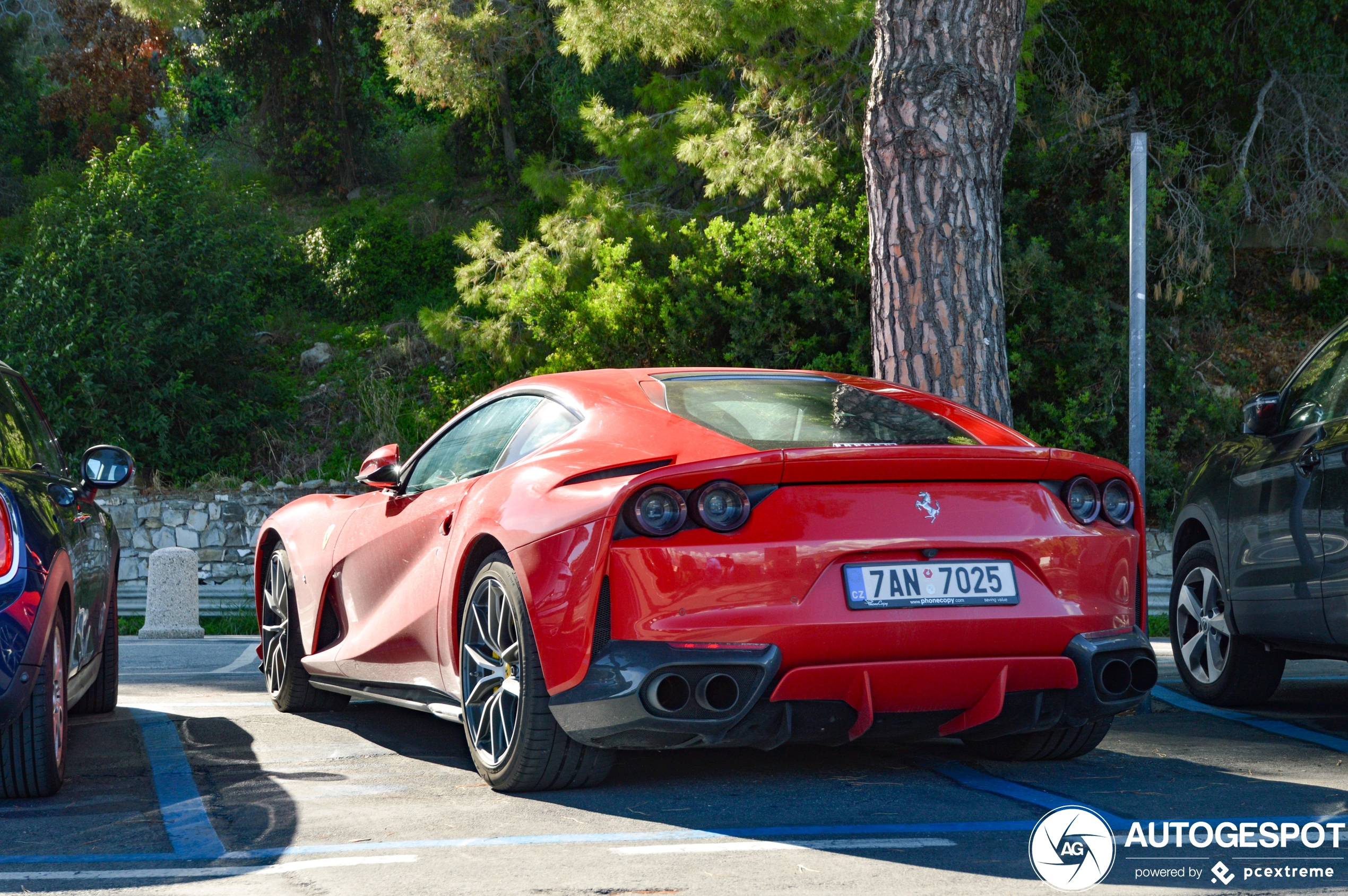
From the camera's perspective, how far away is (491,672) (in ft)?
14.5

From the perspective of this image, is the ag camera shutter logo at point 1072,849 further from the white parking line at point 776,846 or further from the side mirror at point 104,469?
the side mirror at point 104,469

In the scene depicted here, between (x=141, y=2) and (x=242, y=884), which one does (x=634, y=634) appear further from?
(x=141, y=2)

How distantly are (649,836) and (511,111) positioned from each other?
2324 cm

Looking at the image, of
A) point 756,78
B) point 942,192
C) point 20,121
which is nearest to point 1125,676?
point 942,192

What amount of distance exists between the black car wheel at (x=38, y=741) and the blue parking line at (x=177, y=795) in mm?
346

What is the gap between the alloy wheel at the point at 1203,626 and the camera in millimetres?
6406

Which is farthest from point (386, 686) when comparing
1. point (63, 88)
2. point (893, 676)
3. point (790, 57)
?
point (63, 88)

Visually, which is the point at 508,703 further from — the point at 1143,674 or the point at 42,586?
the point at 1143,674

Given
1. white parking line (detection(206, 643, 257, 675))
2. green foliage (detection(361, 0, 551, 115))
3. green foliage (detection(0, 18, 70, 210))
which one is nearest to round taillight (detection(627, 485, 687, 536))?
white parking line (detection(206, 643, 257, 675))

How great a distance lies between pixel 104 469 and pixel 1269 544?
4810 millimetres

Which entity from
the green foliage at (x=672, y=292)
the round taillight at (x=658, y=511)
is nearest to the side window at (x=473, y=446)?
the round taillight at (x=658, y=511)

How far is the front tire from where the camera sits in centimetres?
414

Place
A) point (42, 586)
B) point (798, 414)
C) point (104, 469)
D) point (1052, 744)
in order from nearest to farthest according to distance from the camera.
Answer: point (42, 586), point (798, 414), point (1052, 744), point (104, 469)

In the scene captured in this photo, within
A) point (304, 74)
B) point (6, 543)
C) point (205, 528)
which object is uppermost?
point (304, 74)
